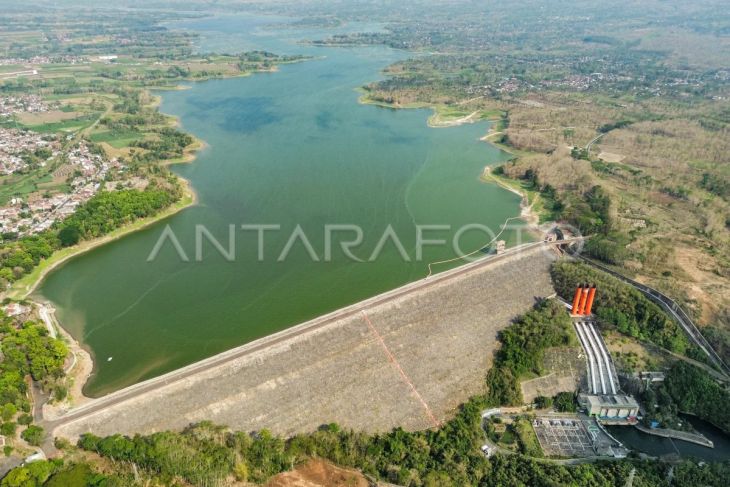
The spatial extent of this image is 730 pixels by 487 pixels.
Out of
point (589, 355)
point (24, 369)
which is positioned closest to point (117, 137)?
point (24, 369)

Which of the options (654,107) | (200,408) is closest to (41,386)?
(200,408)

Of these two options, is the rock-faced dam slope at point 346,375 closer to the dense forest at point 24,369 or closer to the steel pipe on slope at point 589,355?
the dense forest at point 24,369

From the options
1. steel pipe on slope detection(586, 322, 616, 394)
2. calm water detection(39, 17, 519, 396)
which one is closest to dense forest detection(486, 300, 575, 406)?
steel pipe on slope detection(586, 322, 616, 394)

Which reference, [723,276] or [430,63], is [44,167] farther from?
[430,63]

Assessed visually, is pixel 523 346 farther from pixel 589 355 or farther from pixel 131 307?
pixel 131 307

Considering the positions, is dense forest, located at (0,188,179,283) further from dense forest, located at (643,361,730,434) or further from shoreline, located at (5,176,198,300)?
dense forest, located at (643,361,730,434)

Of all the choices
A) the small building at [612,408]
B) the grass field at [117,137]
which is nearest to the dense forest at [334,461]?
the small building at [612,408]
